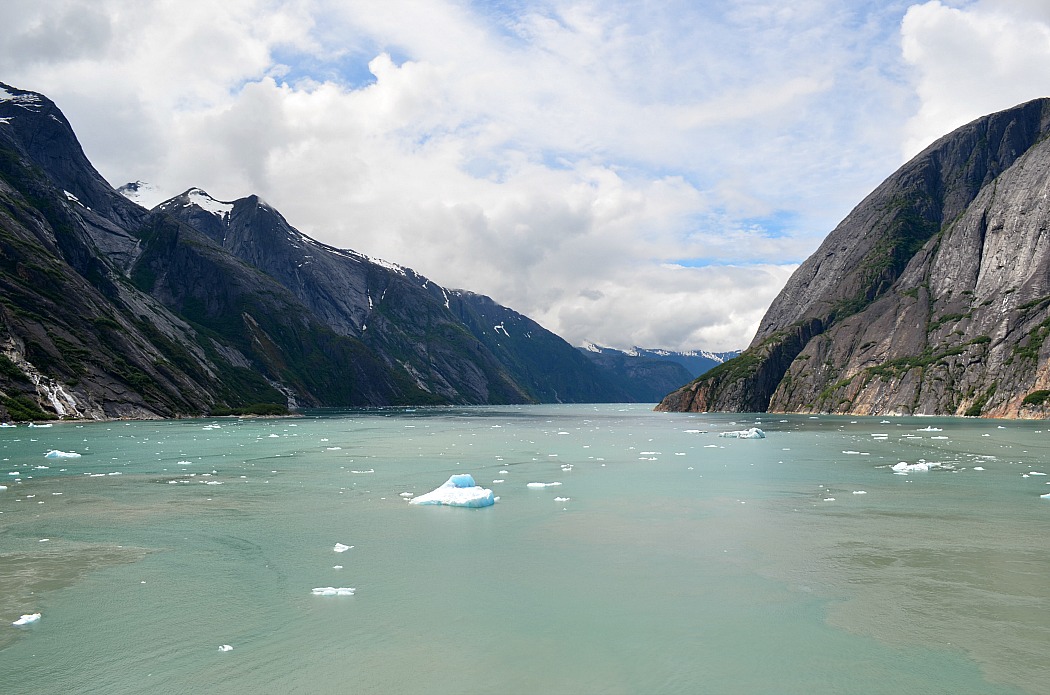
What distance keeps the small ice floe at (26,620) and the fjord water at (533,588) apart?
0.26 m

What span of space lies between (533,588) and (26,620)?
1064cm

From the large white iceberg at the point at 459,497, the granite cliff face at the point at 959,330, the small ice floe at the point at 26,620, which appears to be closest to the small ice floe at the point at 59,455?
the large white iceberg at the point at 459,497

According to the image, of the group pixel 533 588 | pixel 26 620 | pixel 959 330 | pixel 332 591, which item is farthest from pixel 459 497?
pixel 959 330

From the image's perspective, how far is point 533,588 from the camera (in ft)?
52.0

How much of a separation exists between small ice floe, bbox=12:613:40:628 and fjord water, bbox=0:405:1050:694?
26cm

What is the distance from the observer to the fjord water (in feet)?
36.3

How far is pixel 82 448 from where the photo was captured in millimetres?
56562

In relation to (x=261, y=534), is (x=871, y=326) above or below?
above

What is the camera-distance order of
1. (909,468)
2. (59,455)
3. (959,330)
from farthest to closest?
(959,330), (59,455), (909,468)

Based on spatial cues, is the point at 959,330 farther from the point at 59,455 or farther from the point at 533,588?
the point at 59,455

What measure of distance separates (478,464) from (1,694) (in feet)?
116

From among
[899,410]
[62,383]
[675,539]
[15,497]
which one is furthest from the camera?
[899,410]

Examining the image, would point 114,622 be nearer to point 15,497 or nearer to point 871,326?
point 15,497

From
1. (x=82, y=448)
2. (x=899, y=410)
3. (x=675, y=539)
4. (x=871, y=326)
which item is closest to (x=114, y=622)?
(x=675, y=539)
